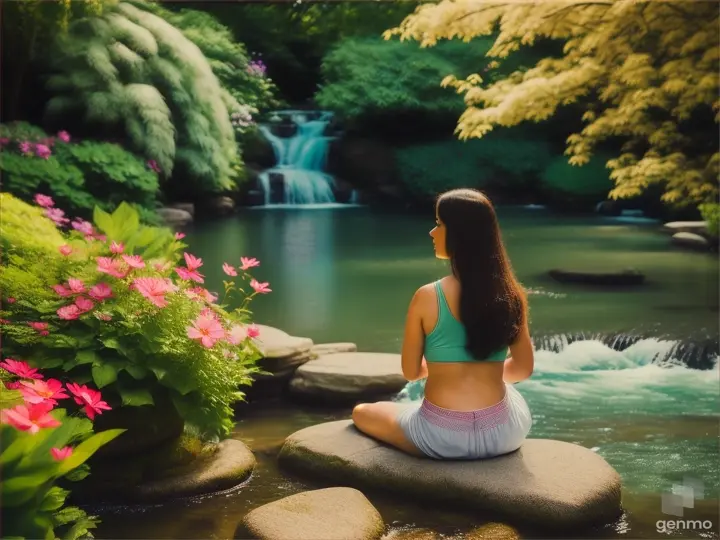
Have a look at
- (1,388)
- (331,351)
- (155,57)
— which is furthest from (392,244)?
(1,388)

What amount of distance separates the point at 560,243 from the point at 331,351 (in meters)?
8.04

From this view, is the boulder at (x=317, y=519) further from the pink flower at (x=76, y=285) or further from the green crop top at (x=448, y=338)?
the pink flower at (x=76, y=285)

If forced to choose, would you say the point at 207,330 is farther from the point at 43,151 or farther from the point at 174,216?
the point at 174,216

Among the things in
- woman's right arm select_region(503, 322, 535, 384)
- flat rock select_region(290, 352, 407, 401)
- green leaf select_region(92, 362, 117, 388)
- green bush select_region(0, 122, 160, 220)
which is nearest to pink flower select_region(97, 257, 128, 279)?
green leaf select_region(92, 362, 117, 388)

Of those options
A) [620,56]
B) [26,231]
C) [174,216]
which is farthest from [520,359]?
[174,216]

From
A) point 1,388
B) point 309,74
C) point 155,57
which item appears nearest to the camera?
point 1,388

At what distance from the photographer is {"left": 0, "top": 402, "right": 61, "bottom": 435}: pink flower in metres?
1.92

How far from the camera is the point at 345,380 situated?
475 cm

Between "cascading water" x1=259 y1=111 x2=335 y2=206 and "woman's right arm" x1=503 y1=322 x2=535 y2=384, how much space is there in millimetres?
14888

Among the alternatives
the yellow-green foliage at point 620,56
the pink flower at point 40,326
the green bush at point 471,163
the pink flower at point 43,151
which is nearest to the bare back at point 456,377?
the pink flower at point 40,326

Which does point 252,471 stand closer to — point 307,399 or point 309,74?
point 307,399

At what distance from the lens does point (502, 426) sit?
3.21 meters

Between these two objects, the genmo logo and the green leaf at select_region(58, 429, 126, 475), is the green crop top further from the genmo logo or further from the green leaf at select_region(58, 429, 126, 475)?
the green leaf at select_region(58, 429, 126, 475)

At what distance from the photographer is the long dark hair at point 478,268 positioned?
Answer: 10.1ft
